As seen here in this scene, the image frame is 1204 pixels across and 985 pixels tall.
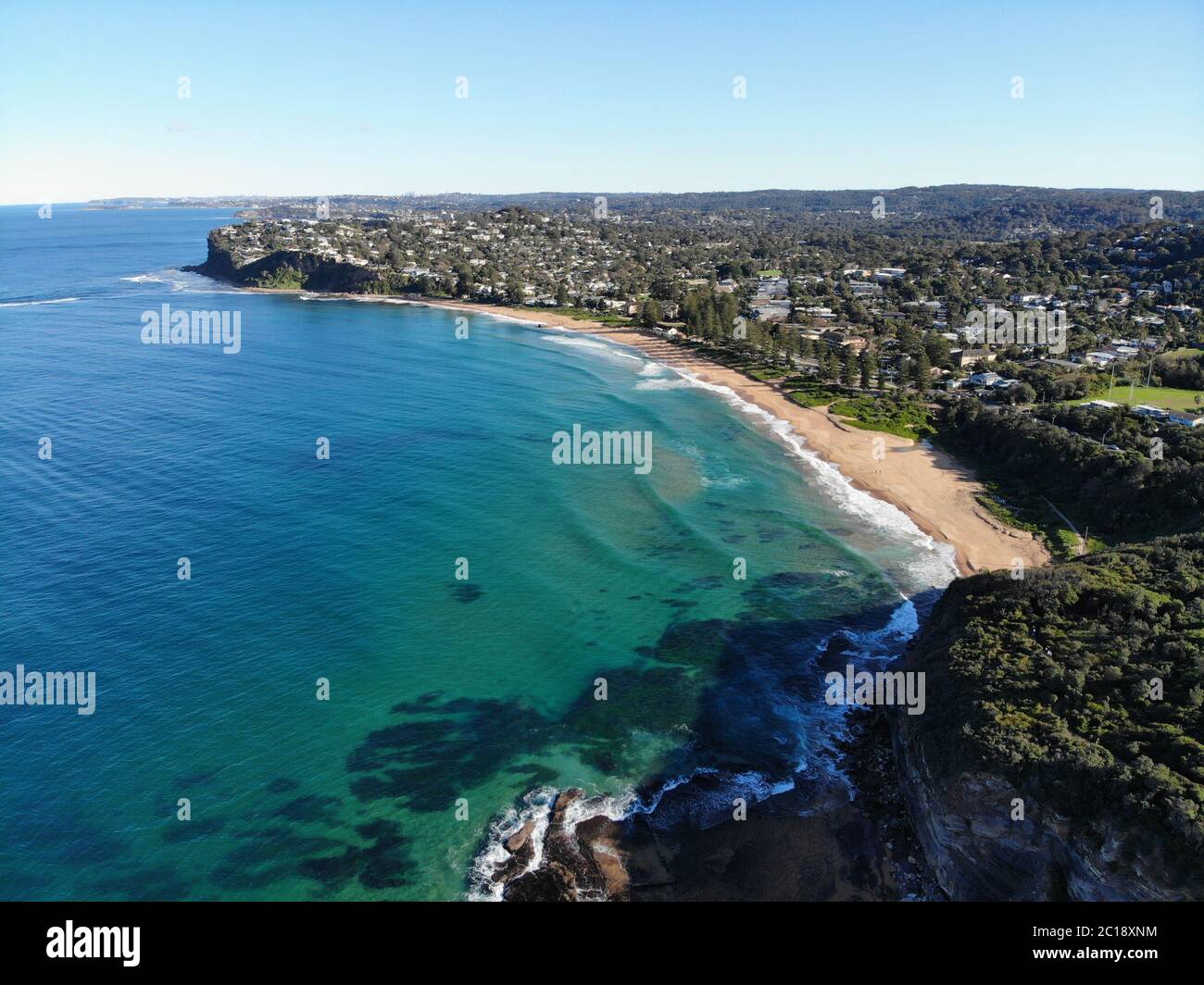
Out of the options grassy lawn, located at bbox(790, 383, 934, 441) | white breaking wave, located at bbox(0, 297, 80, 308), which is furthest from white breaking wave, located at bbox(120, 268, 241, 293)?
grassy lawn, located at bbox(790, 383, 934, 441)

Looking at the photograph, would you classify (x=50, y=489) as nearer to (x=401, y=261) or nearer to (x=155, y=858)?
(x=155, y=858)

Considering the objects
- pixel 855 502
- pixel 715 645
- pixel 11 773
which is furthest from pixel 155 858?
pixel 855 502

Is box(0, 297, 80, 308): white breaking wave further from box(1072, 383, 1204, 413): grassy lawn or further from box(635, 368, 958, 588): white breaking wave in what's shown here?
box(1072, 383, 1204, 413): grassy lawn

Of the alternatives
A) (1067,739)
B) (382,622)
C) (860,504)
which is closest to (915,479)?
(860,504)

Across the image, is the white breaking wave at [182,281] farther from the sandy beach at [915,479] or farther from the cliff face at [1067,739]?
the cliff face at [1067,739]

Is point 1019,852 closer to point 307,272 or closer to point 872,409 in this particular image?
point 872,409

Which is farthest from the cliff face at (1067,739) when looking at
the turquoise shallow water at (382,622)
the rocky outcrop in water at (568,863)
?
the rocky outcrop in water at (568,863)
